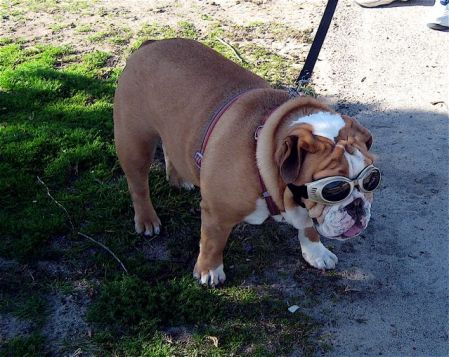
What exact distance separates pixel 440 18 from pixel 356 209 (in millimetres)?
4711

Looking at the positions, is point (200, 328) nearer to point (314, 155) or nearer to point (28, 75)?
point (314, 155)

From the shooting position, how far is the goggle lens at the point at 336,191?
2.64 meters

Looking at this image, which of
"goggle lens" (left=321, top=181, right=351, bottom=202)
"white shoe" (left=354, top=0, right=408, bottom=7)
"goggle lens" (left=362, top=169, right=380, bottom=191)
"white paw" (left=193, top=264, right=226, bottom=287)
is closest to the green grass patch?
"white paw" (left=193, top=264, right=226, bottom=287)

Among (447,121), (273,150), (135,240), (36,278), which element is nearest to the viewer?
(273,150)

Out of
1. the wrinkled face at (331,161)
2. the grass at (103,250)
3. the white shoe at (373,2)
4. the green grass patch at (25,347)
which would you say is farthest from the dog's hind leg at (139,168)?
the white shoe at (373,2)

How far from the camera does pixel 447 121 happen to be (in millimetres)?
5145

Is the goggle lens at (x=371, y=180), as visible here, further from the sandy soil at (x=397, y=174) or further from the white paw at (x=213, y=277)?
the white paw at (x=213, y=277)

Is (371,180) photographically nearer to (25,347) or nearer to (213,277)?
(213,277)

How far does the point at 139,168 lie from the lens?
3889 mm

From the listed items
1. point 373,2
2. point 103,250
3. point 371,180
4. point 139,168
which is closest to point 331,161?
point 371,180

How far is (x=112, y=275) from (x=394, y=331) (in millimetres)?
1931

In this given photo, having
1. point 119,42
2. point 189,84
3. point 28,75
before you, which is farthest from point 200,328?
point 119,42

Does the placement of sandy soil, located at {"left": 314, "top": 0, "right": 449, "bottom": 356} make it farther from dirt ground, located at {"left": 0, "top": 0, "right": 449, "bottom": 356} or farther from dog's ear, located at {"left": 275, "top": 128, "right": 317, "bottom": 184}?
dog's ear, located at {"left": 275, "top": 128, "right": 317, "bottom": 184}

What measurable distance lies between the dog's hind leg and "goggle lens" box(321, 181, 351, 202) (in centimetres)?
153
